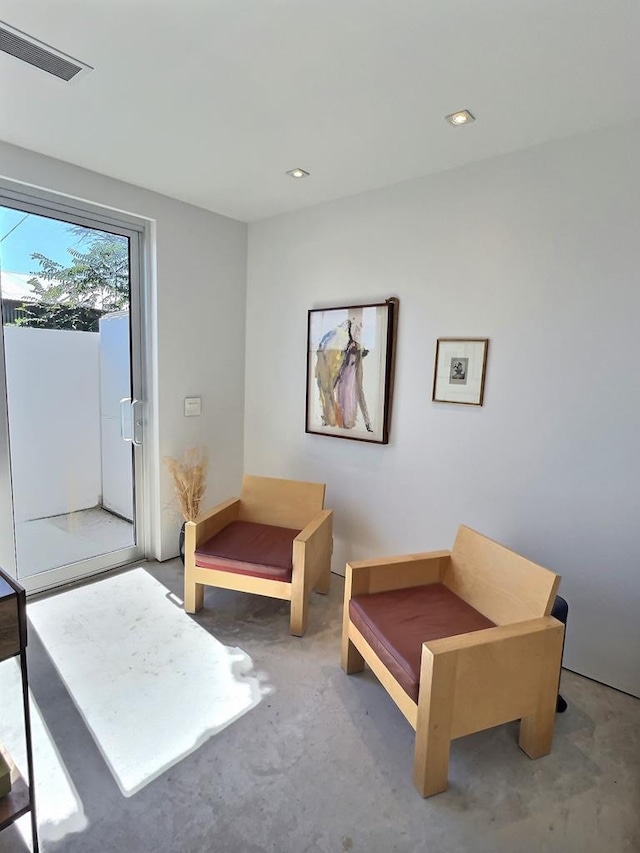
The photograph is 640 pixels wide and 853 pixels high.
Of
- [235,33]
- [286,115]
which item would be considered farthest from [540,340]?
[235,33]

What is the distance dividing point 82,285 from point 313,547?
2.24 meters

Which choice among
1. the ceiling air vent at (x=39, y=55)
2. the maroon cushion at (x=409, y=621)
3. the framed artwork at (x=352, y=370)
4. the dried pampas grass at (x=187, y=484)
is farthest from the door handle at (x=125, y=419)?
the maroon cushion at (x=409, y=621)

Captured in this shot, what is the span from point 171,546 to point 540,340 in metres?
2.90

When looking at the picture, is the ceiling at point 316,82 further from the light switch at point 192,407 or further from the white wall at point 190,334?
the light switch at point 192,407

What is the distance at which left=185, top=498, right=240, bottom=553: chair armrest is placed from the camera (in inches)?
105

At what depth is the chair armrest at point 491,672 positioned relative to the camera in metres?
1.57

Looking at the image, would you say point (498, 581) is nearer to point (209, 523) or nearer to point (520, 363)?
point (520, 363)

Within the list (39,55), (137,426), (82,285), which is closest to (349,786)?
(137,426)

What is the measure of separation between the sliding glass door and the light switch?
0.31 m

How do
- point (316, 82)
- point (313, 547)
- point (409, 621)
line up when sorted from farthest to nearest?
point (313, 547) < point (409, 621) < point (316, 82)

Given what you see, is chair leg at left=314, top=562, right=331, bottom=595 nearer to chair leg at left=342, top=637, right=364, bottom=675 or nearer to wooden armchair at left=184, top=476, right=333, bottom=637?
wooden armchair at left=184, top=476, right=333, bottom=637

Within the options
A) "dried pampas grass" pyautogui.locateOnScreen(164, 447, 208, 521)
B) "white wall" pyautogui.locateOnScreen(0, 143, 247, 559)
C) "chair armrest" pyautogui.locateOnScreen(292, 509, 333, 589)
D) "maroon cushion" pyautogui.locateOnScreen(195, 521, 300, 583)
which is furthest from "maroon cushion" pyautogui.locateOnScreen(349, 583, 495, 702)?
"white wall" pyautogui.locateOnScreen(0, 143, 247, 559)

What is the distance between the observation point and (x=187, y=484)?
3.21 metres

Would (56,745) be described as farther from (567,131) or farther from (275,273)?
(567,131)
